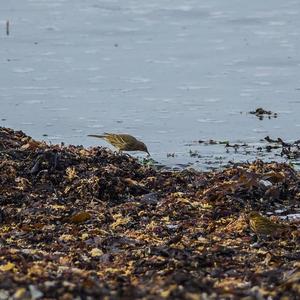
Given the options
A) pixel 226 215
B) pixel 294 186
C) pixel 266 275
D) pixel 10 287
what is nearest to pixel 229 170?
pixel 294 186

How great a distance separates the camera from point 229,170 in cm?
1030

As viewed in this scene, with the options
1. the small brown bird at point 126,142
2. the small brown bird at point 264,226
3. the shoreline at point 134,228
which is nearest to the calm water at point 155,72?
the small brown bird at point 126,142

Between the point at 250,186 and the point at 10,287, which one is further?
the point at 250,186

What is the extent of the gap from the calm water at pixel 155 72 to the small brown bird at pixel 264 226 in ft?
11.4

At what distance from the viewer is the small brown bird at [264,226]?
810cm

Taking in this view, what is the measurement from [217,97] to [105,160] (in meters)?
5.09

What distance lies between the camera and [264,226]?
26.7ft

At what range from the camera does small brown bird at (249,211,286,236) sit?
26.6ft

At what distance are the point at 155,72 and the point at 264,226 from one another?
29.3 ft

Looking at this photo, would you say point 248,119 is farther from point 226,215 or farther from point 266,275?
point 266,275

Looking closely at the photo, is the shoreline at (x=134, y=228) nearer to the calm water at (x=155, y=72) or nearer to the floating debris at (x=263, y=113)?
the calm water at (x=155, y=72)

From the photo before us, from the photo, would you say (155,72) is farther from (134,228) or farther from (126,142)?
(134,228)

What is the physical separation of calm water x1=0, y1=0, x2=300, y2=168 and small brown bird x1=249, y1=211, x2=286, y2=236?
3480 mm

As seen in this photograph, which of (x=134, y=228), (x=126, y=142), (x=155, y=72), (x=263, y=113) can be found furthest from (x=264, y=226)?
(x=155, y=72)
